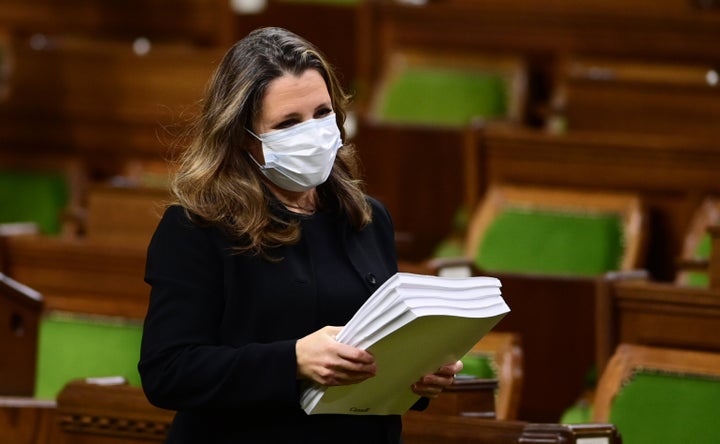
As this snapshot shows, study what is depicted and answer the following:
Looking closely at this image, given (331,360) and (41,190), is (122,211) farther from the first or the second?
(331,360)

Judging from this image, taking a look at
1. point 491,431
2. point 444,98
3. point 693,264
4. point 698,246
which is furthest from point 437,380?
point 444,98

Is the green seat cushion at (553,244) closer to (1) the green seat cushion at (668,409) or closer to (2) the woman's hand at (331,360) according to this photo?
(1) the green seat cushion at (668,409)

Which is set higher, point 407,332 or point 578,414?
point 407,332

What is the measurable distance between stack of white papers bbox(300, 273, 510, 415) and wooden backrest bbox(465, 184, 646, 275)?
3.16 ft

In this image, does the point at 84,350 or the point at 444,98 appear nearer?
the point at 84,350

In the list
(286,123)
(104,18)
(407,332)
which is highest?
(104,18)

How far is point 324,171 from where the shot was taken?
0.68 meters

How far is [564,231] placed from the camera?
1.64 metres

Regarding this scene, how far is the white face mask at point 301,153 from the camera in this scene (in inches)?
25.8

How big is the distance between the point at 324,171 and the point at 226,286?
85 millimetres

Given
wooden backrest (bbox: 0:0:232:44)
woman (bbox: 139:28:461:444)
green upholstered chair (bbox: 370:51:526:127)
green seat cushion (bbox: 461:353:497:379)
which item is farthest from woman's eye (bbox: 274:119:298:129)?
wooden backrest (bbox: 0:0:232:44)

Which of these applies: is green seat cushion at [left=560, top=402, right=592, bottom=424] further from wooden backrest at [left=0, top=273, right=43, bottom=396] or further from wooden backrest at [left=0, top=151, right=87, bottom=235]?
wooden backrest at [left=0, top=151, right=87, bottom=235]

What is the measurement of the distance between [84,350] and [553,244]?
2.12 ft

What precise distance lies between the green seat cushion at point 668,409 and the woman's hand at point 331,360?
1.62 feet
